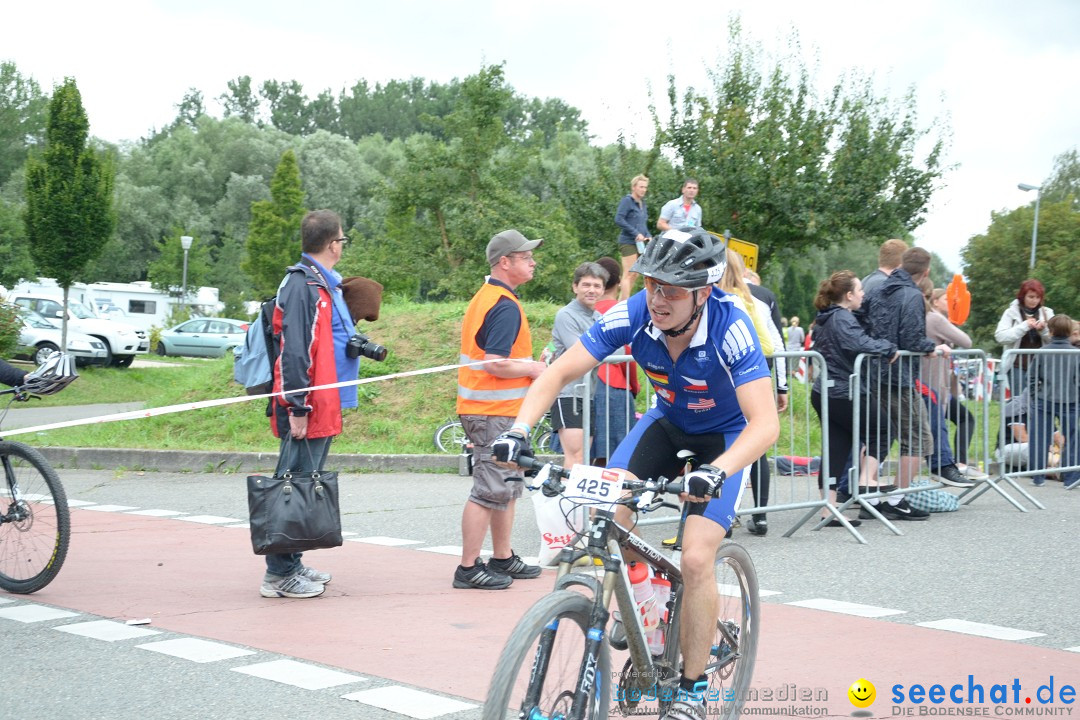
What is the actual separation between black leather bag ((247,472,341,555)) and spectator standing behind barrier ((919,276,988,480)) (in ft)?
18.5

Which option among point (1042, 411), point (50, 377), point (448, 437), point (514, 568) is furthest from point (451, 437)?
point (50, 377)

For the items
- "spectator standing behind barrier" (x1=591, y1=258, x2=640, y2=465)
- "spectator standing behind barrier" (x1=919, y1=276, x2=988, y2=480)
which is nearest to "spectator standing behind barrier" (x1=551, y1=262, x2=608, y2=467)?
"spectator standing behind barrier" (x1=591, y1=258, x2=640, y2=465)

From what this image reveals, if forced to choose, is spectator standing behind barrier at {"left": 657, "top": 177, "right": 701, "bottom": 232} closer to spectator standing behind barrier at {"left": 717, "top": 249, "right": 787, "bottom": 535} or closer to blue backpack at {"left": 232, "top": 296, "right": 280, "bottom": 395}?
spectator standing behind barrier at {"left": 717, "top": 249, "right": 787, "bottom": 535}

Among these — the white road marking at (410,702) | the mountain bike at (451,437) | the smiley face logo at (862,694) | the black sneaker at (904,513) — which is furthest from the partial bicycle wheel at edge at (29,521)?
the mountain bike at (451,437)

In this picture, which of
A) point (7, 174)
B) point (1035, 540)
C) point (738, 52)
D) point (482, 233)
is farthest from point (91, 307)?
point (7, 174)

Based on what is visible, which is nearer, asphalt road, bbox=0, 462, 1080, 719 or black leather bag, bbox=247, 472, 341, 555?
asphalt road, bbox=0, 462, 1080, 719

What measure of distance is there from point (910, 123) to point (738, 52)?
→ 4761 millimetres

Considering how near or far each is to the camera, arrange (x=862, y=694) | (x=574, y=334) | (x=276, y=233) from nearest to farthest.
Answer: (x=862, y=694), (x=574, y=334), (x=276, y=233)

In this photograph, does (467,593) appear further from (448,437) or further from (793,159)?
(793,159)

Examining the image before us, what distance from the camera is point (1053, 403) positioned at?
13.2 meters

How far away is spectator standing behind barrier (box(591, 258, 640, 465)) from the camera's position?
939cm

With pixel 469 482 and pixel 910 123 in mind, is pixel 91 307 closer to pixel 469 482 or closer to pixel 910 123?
pixel 910 123

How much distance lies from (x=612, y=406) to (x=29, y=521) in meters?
4.21

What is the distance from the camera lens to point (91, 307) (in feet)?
124
